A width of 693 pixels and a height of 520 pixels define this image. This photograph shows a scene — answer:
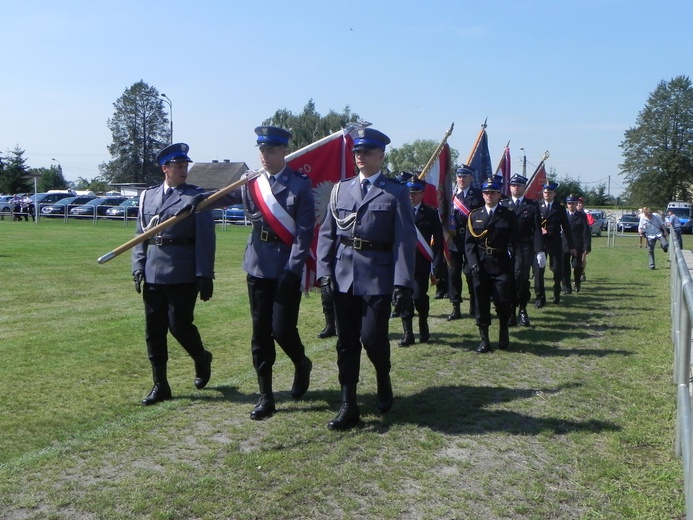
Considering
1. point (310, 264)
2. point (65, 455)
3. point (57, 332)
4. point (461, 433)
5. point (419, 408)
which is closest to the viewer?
point (65, 455)

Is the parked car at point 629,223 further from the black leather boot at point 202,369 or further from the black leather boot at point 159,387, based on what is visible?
the black leather boot at point 159,387

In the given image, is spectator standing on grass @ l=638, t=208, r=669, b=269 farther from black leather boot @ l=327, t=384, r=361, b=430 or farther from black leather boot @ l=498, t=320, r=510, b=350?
black leather boot @ l=327, t=384, r=361, b=430

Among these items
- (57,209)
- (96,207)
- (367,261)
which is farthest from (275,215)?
(57,209)

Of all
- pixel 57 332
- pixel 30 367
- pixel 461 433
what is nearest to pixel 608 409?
pixel 461 433

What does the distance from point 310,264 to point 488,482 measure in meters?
3.10

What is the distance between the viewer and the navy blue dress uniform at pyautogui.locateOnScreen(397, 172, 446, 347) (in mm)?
9748

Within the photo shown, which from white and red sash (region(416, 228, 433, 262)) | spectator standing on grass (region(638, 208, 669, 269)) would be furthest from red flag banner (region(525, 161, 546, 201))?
spectator standing on grass (region(638, 208, 669, 269))

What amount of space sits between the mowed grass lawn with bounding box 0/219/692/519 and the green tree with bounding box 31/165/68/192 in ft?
321

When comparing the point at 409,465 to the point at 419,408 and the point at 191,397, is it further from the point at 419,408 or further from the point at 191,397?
the point at 191,397

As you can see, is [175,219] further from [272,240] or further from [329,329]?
[329,329]

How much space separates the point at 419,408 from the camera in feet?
21.6

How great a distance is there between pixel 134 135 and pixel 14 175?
36007 mm

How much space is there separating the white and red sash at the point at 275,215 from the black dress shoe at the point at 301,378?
1076 millimetres

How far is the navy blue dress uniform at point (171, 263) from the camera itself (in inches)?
260
